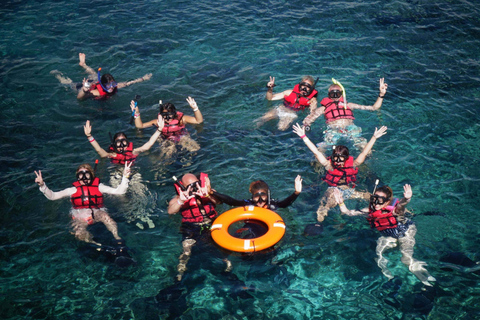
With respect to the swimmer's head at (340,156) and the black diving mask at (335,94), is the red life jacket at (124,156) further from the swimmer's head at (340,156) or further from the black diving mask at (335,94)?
the black diving mask at (335,94)

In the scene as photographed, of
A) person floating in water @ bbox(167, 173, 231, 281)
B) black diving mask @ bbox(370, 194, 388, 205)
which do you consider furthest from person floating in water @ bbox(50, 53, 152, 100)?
black diving mask @ bbox(370, 194, 388, 205)

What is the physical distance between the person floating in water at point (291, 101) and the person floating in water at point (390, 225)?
401 centimetres

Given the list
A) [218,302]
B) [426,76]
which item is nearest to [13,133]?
[218,302]

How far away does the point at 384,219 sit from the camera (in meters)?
7.48

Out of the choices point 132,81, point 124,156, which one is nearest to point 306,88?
point 124,156

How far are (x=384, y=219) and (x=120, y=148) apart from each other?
5712mm

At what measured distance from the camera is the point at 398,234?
756 cm

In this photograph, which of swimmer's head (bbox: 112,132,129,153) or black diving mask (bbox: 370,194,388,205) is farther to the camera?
swimmer's head (bbox: 112,132,129,153)

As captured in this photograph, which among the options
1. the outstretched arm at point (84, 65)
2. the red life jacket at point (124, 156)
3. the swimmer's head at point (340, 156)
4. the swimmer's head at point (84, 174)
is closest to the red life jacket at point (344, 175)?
the swimmer's head at point (340, 156)

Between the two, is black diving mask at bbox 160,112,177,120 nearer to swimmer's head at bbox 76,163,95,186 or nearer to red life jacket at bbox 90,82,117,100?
swimmer's head at bbox 76,163,95,186

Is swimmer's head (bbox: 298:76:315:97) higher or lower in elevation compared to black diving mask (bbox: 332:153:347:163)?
higher

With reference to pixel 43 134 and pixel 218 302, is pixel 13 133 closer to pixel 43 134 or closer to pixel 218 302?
pixel 43 134

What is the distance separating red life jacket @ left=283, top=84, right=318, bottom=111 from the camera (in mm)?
11055

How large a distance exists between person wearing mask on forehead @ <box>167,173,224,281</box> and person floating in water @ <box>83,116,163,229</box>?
99 cm
